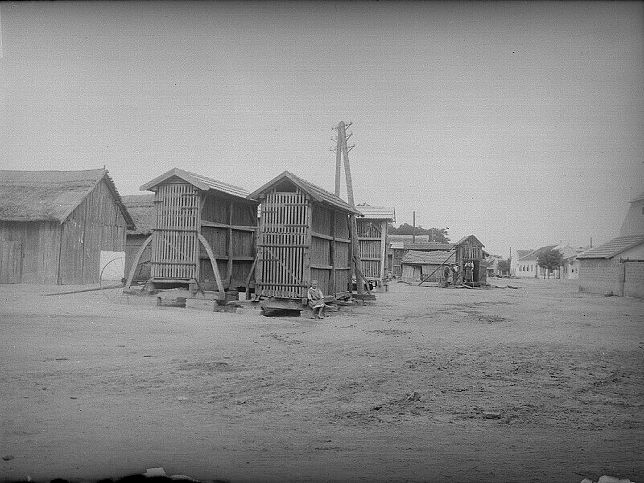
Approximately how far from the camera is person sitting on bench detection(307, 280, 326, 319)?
16.5 metres

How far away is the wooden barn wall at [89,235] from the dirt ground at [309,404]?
13578mm

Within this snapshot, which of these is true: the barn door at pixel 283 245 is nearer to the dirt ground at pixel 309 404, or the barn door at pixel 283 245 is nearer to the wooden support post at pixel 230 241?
the wooden support post at pixel 230 241

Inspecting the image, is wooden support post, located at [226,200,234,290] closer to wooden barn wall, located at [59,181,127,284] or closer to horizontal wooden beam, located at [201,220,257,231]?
horizontal wooden beam, located at [201,220,257,231]

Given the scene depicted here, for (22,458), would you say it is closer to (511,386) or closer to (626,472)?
(626,472)

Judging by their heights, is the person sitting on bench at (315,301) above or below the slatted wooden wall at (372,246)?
below

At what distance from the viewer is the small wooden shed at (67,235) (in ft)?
71.2

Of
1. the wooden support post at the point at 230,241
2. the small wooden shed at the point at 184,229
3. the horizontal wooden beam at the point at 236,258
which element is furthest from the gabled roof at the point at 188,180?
the horizontal wooden beam at the point at 236,258

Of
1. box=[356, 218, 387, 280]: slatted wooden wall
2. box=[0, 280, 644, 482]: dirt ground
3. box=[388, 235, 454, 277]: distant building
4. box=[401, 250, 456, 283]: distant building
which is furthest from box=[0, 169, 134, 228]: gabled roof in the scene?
box=[388, 235, 454, 277]: distant building

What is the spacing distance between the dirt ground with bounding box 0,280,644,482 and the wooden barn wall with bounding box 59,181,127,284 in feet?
44.5

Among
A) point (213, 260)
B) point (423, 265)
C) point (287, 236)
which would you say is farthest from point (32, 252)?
point (423, 265)

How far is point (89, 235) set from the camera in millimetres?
26906

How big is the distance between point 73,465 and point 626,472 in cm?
552

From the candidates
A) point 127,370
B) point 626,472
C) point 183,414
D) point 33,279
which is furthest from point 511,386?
point 33,279

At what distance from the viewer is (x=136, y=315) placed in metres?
14.4
